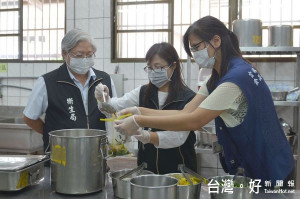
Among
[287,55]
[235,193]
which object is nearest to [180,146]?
[235,193]

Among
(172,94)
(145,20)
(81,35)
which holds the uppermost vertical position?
(145,20)

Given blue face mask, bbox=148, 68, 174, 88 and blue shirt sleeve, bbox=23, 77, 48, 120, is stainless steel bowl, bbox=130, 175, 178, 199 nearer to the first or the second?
blue face mask, bbox=148, 68, 174, 88

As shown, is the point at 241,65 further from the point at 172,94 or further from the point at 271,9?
the point at 271,9

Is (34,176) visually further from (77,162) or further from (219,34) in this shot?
(219,34)

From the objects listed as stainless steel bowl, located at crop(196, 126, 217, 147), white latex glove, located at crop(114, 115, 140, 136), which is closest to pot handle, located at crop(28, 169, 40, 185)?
white latex glove, located at crop(114, 115, 140, 136)

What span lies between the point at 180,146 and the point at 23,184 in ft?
2.82

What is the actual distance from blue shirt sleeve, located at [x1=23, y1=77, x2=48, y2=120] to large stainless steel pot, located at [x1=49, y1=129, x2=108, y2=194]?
0.78 metres

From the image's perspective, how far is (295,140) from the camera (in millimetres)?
3020

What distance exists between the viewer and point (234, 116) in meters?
1.56

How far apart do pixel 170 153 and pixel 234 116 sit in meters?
0.48

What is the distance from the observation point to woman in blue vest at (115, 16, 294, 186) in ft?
4.89

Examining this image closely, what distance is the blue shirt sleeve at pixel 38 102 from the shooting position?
207 centimetres

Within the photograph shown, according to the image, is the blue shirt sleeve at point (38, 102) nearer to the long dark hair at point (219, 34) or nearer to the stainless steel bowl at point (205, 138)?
the long dark hair at point (219, 34)

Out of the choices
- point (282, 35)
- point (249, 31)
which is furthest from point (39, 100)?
point (282, 35)
